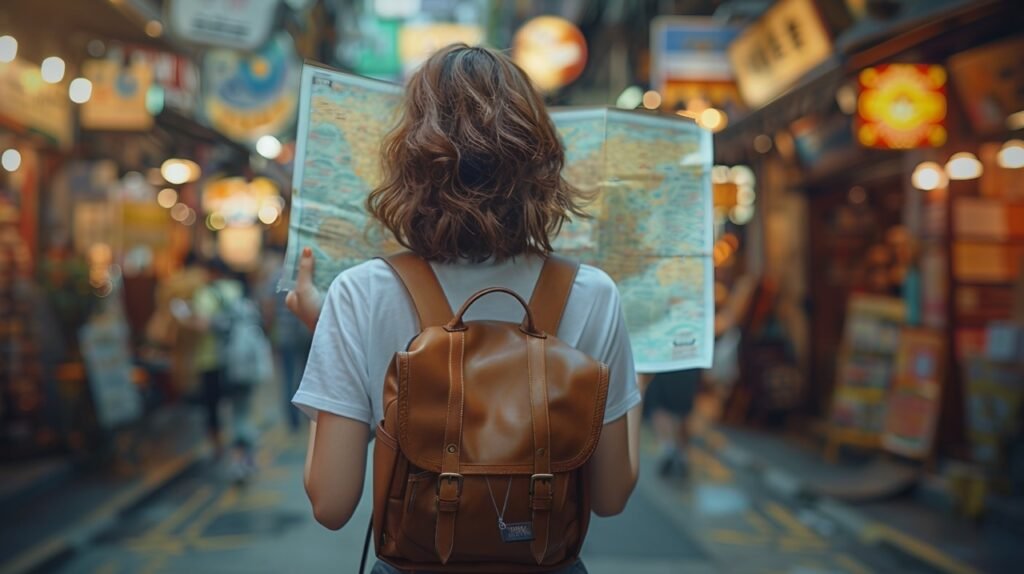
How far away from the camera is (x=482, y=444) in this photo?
61.1 inches

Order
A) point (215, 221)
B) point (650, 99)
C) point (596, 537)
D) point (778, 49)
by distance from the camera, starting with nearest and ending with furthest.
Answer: point (596, 537) < point (778, 49) < point (650, 99) < point (215, 221)

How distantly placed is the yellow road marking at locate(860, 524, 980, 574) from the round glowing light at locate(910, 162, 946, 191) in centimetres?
298

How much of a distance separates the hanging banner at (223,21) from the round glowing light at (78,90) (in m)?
3.31

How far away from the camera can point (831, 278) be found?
1122 cm

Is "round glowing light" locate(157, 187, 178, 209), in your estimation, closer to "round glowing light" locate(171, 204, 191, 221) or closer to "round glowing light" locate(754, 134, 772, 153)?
"round glowing light" locate(171, 204, 191, 221)

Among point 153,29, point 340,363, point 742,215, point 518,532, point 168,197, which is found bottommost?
point 518,532

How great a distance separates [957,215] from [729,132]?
251 centimetres

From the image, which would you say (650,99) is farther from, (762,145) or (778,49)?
(778,49)

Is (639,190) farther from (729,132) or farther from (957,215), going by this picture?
(957,215)

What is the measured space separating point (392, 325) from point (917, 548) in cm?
550

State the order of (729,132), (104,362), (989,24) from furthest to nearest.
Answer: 1. (104,362)
2. (729,132)
3. (989,24)

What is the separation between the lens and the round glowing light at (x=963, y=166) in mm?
7727

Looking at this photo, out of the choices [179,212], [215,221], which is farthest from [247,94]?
[179,212]

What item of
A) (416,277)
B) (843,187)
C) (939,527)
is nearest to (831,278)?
(843,187)
